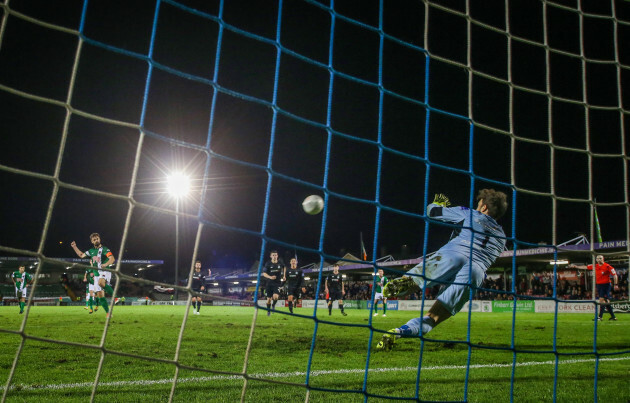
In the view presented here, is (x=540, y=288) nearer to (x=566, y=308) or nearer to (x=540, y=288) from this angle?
(x=540, y=288)

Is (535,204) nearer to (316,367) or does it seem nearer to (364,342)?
(364,342)

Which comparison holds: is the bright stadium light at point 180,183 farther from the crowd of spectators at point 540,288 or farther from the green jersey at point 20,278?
the green jersey at point 20,278

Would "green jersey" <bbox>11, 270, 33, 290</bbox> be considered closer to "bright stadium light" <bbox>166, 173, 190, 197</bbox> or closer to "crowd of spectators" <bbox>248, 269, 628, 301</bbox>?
"crowd of spectators" <bbox>248, 269, 628, 301</bbox>

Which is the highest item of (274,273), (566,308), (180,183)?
(180,183)

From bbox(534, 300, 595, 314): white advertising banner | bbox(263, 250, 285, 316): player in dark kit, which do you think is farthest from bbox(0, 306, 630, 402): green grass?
bbox(534, 300, 595, 314): white advertising banner

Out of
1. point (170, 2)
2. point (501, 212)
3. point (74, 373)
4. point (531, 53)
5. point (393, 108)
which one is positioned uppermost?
point (393, 108)

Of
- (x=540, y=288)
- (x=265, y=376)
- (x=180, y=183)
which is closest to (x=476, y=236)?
(x=265, y=376)

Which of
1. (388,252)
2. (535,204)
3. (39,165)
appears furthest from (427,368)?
(39,165)

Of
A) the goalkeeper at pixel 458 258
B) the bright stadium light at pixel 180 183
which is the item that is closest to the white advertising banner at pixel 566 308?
the goalkeeper at pixel 458 258

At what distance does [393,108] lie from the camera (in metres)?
18.4

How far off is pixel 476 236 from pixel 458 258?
34 cm

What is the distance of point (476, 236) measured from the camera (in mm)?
4781

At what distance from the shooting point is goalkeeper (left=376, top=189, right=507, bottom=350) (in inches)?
176

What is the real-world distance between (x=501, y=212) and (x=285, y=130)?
2865cm
